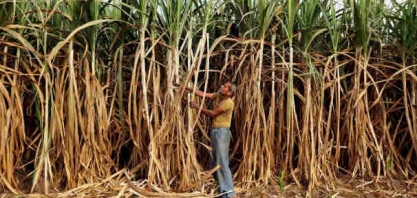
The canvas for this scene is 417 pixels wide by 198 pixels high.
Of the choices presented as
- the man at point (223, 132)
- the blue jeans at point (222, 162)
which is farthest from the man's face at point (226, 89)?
the blue jeans at point (222, 162)

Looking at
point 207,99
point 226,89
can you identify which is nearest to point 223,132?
point 226,89

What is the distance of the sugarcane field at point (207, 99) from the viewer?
373cm

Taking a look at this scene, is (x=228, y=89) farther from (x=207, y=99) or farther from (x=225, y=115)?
(x=207, y=99)

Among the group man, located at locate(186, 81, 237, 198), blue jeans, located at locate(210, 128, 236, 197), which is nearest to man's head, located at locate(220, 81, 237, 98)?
man, located at locate(186, 81, 237, 198)

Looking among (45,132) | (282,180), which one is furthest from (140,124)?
(282,180)

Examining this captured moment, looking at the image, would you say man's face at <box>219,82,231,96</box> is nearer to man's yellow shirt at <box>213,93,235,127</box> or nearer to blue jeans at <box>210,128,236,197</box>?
man's yellow shirt at <box>213,93,235,127</box>

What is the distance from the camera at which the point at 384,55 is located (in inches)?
181

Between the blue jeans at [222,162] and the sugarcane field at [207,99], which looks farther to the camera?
the blue jeans at [222,162]

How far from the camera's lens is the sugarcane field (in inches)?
147

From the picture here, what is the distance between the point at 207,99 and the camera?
4.31m

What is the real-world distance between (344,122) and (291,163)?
61 centimetres

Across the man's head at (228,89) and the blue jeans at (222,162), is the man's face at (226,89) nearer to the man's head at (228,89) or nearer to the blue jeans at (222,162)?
Result: the man's head at (228,89)

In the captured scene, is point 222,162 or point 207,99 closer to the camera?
point 222,162

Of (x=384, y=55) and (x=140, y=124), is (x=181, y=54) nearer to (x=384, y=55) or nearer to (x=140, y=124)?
(x=140, y=124)
